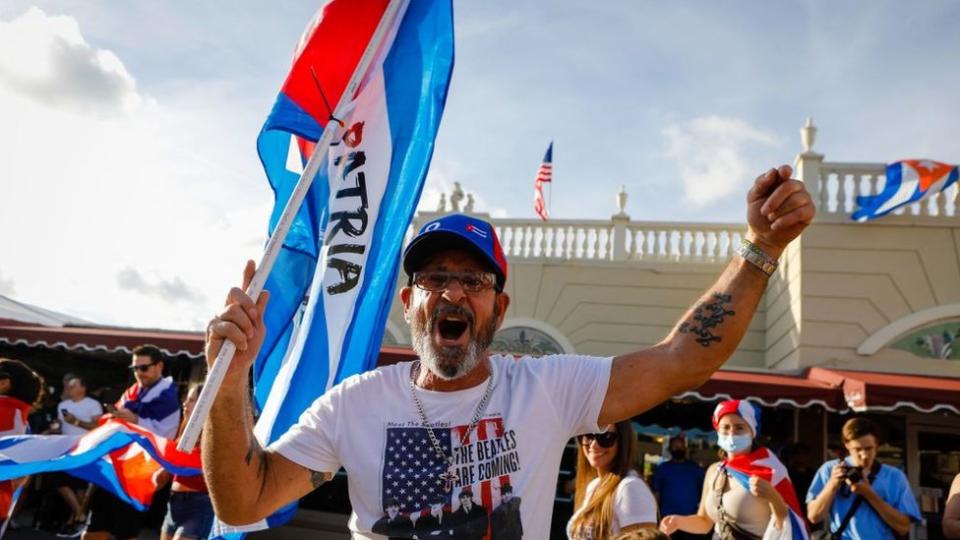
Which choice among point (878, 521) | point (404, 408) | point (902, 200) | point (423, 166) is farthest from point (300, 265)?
point (902, 200)

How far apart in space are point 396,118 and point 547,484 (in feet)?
7.78

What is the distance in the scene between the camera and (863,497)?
475 cm

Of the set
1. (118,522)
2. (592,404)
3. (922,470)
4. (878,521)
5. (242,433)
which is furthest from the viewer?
(922,470)

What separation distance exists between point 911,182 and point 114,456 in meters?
11.0

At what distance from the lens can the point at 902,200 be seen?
11.0m

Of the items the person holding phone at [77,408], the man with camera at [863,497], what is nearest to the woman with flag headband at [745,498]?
the man with camera at [863,497]

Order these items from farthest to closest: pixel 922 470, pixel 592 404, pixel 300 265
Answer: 1. pixel 922 470
2. pixel 300 265
3. pixel 592 404

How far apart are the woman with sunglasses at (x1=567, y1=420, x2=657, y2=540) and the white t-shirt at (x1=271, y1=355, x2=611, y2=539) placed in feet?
4.61

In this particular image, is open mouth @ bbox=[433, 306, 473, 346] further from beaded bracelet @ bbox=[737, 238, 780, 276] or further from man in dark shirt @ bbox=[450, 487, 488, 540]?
beaded bracelet @ bbox=[737, 238, 780, 276]

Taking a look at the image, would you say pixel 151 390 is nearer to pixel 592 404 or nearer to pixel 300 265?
pixel 300 265

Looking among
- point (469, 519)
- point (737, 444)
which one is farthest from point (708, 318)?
point (737, 444)

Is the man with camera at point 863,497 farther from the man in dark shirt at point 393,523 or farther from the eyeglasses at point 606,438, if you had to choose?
the man in dark shirt at point 393,523

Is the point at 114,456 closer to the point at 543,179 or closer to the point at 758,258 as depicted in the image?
the point at 758,258

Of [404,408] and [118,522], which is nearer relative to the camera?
[404,408]
